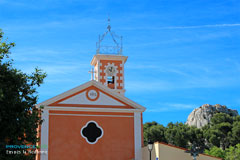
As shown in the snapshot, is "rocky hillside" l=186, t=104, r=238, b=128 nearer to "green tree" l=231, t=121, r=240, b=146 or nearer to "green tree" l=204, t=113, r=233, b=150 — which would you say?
"green tree" l=204, t=113, r=233, b=150

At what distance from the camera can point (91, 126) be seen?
2195 cm

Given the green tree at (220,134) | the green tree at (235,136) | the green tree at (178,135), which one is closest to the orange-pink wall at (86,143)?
the green tree at (220,134)

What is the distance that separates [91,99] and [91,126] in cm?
172

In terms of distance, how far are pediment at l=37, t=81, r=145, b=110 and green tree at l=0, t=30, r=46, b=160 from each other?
582 cm

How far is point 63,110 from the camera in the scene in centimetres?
2173

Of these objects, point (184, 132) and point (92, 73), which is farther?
point (184, 132)

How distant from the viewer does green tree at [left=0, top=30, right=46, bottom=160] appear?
14.8m

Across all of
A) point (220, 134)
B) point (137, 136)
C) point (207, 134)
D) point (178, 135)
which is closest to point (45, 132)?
point (137, 136)

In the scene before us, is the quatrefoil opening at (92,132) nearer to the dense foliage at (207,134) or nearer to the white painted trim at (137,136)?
the white painted trim at (137,136)

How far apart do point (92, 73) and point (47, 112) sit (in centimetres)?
1101

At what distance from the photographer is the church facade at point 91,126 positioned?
21219 mm

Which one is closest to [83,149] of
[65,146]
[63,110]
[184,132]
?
[65,146]

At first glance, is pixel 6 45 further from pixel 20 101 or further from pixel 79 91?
pixel 79 91

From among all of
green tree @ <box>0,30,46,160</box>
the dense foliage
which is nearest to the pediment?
green tree @ <box>0,30,46,160</box>
